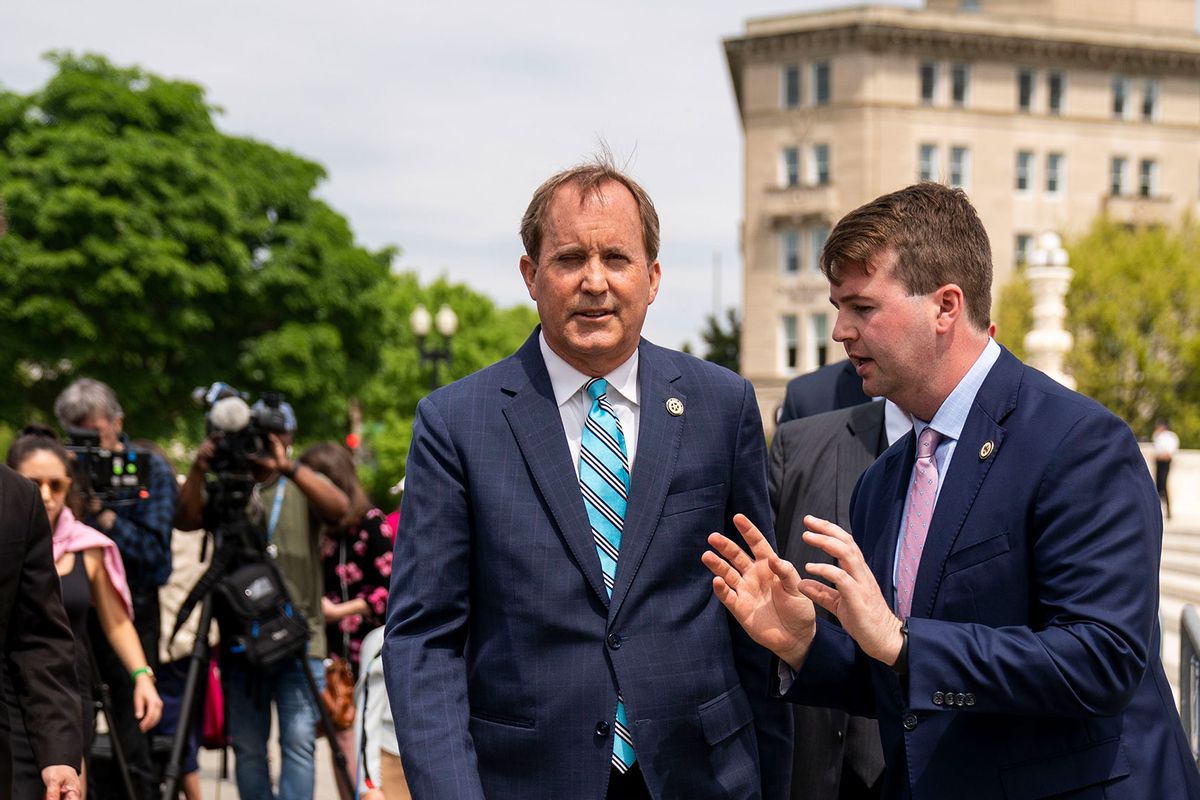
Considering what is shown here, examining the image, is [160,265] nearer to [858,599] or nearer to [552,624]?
[552,624]

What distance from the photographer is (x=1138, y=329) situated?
131 ft

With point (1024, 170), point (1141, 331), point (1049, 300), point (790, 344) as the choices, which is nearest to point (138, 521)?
point (1049, 300)

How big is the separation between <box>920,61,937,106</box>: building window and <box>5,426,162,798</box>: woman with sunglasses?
52.2 metres

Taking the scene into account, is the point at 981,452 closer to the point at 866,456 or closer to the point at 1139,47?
the point at 866,456

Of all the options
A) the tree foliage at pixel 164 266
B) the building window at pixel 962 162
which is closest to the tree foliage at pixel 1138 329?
the building window at pixel 962 162

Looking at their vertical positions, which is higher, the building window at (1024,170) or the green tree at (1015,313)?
the building window at (1024,170)

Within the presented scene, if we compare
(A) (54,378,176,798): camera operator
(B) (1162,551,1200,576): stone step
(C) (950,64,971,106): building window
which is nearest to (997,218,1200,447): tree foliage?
(C) (950,64,971,106): building window

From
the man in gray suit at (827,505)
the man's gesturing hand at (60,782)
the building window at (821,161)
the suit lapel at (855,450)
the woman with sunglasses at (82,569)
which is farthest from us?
the building window at (821,161)

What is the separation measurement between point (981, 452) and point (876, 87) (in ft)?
174

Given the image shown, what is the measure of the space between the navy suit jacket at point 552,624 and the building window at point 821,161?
51.9 meters

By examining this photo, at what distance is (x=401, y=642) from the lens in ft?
9.26

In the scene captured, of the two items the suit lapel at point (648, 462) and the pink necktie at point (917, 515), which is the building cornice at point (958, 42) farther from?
the pink necktie at point (917, 515)

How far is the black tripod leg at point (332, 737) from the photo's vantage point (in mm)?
6133

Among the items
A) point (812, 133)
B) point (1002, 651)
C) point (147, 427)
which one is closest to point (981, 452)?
point (1002, 651)
